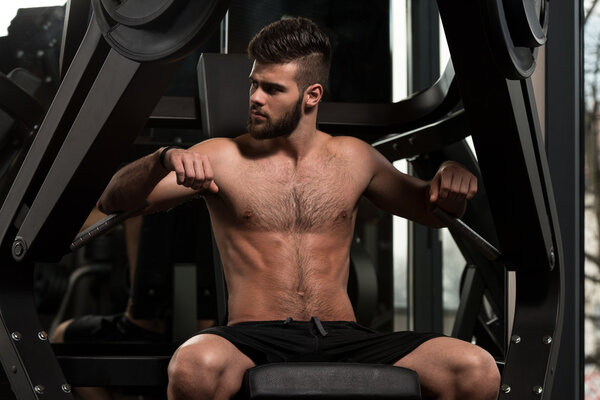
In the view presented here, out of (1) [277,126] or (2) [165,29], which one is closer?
(2) [165,29]

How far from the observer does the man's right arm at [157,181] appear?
1.32 m

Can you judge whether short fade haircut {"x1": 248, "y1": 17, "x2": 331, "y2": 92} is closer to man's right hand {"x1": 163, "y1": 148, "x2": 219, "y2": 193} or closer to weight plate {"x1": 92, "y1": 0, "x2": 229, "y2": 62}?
man's right hand {"x1": 163, "y1": 148, "x2": 219, "y2": 193}

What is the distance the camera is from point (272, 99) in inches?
66.1

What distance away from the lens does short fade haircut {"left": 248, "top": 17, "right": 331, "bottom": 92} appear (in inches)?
66.8

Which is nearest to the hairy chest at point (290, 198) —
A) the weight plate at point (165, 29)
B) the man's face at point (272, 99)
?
the man's face at point (272, 99)

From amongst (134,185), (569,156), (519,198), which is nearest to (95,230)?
(134,185)

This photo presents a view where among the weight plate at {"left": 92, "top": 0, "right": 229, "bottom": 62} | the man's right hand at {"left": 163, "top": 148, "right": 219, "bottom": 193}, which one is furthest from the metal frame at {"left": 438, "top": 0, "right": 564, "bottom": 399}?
the man's right hand at {"left": 163, "top": 148, "right": 219, "bottom": 193}

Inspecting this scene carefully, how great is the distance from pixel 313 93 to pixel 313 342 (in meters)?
0.60

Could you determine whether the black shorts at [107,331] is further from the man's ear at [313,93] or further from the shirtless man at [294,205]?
the man's ear at [313,93]

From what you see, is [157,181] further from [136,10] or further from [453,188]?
[453,188]

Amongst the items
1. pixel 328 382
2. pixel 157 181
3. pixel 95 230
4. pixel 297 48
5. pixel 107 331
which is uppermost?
pixel 297 48

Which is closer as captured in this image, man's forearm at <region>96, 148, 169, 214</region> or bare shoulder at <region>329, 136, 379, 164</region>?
man's forearm at <region>96, 148, 169, 214</region>

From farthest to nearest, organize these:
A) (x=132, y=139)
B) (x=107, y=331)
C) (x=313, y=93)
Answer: (x=107, y=331)
(x=313, y=93)
(x=132, y=139)

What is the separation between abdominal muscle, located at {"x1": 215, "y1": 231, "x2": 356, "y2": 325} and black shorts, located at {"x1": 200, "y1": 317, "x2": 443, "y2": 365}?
0.06 m
